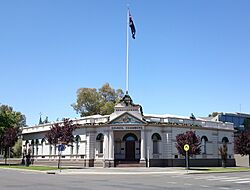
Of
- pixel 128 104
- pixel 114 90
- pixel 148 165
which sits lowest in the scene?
pixel 148 165

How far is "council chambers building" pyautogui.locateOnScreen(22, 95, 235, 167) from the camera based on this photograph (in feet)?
153

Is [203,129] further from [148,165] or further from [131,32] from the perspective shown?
[131,32]

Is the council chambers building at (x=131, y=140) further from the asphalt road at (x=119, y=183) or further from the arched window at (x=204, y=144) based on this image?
the asphalt road at (x=119, y=183)

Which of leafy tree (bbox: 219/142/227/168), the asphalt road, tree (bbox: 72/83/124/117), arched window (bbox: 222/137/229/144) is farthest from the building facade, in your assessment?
the asphalt road

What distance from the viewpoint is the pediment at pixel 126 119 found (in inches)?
1841

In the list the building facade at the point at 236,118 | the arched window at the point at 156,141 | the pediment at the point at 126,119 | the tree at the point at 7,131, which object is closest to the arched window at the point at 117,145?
the pediment at the point at 126,119

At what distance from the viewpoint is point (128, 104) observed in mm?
48000

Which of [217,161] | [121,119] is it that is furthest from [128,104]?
[217,161]

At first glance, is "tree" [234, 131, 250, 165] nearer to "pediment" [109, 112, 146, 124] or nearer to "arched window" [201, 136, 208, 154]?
"arched window" [201, 136, 208, 154]

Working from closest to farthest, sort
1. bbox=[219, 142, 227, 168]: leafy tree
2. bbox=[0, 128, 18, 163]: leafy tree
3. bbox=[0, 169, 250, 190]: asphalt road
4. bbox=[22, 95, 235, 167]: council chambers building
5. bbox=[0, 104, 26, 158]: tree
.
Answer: bbox=[0, 169, 250, 190]: asphalt road
bbox=[22, 95, 235, 167]: council chambers building
bbox=[219, 142, 227, 168]: leafy tree
bbox=[0, 128, 18, 163]: leafy tree
bbox=[0, 104, 26, 158]: tree

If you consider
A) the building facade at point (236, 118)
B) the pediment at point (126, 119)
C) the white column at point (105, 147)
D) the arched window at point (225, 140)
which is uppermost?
the building facade at point (236, 118)

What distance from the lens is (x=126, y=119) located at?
154 ft

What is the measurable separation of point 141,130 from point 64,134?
998 cm

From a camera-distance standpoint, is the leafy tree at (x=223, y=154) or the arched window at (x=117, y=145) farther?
the leafy tree at (x=223, y=154)
